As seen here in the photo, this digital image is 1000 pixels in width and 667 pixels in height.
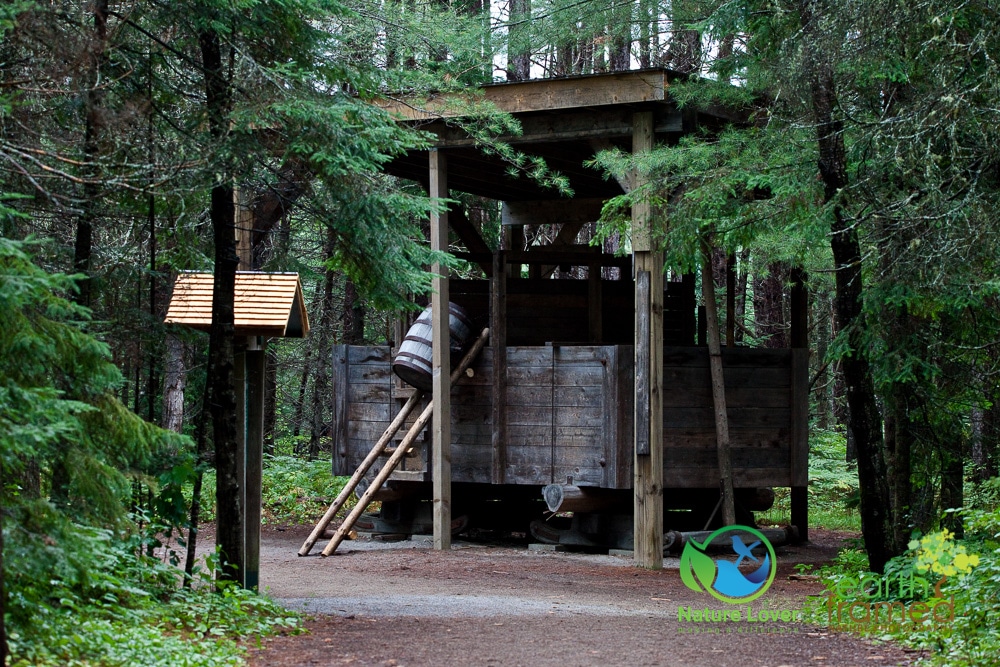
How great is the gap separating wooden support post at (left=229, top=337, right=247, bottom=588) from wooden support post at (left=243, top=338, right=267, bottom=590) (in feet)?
0.24

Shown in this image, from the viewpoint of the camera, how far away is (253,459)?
8391mm

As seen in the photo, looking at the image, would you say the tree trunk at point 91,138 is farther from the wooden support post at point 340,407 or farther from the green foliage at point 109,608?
the wooden support post at point 340,407

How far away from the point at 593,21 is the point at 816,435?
45.0 ft

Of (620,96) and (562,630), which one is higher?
(620,96)

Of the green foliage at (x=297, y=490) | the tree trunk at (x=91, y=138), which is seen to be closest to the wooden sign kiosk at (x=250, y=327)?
the tree trunk at (x=91, y=138)

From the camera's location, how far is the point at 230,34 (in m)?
7.46

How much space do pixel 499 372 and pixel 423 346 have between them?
91 cm

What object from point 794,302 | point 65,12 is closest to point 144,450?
point 65,12

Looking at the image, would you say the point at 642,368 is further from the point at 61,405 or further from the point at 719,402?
the point at 61,405

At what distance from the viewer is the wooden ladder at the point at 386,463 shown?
12.3 metres

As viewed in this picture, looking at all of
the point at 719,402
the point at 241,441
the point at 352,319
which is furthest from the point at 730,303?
the point at 352,319

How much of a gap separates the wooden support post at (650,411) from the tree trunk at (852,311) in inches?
111

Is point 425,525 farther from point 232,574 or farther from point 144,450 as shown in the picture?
point 144,450

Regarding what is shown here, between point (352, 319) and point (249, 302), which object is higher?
point (352, 319)
